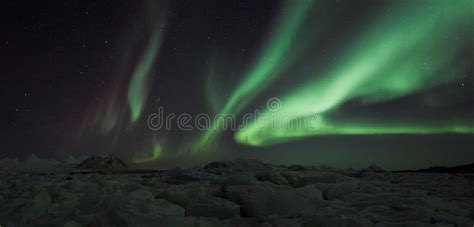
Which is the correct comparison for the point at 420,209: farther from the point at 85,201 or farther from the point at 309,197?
the point at 85,201

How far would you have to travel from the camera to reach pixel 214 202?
264 inches

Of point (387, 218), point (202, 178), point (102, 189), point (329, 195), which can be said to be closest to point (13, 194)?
point (102, 189)

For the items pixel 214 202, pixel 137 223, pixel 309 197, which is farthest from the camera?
pixel 309 197

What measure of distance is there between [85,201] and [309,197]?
4299mm

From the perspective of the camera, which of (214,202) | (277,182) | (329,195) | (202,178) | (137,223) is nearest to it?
(137,223)

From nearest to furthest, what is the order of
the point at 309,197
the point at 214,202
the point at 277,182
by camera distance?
the point at 214,202, the point at 309,197, the point at 277,182

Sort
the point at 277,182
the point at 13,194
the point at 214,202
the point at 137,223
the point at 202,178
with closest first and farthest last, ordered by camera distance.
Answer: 1. the point at 137,223
2. the point at 214,202
3. the point at 13,194
4. the point at 277,182
5. the point at 202,178

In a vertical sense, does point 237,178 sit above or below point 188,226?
above

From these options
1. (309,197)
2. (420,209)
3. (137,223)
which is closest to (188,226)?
(137,223)

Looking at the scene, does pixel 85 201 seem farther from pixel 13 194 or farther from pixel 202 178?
pixel 202 178

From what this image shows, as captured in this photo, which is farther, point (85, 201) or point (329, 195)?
point (329, 195)

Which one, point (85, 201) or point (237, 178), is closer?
point (85, 201)

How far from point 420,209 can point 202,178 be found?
684 cm

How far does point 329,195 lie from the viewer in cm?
868
